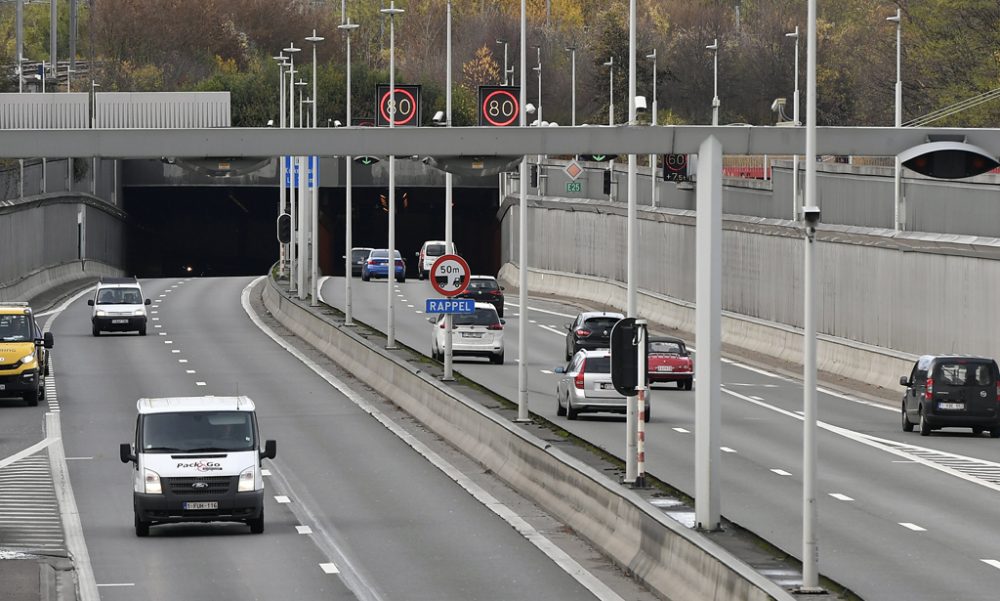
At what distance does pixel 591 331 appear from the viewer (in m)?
54.6

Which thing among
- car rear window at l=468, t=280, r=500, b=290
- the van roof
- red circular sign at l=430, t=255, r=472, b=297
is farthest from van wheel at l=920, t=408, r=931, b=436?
car rear window at l=468, t=280, r=500, b=290

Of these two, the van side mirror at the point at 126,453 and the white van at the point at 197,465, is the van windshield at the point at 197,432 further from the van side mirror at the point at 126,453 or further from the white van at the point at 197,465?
the van side mirror at the point at 126,453

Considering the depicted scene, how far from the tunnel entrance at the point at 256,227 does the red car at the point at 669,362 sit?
230 feet

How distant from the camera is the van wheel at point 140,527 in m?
26.0

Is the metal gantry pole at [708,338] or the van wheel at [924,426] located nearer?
the metal gantry pole at [708,338]

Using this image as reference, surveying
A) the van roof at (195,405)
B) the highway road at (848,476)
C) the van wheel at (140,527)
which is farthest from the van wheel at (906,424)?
the van wheel at (140,527)

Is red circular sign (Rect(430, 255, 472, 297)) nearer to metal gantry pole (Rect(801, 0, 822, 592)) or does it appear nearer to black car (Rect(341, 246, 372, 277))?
metal gantry pole (Rect(801, 0, 822, 592))

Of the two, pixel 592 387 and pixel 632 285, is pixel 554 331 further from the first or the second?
pixel 632 285

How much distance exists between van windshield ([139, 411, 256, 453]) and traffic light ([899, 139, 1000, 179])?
10.8 m

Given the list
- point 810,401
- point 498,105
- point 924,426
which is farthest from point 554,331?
point 810,401

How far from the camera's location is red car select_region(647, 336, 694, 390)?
159 ft

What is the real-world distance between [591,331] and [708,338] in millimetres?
33708

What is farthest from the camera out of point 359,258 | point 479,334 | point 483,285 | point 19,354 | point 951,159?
A: point 359,258

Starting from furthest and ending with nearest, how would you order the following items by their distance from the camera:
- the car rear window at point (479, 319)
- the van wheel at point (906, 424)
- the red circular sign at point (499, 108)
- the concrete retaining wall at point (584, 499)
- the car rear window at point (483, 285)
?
the car rear window at point (483, 285) < the car rear window at point (479, 319) < the van wheel at point (906, 424) < the red circular sign at point (499, 108) < the concrete retaining wall at point (584, 499)
